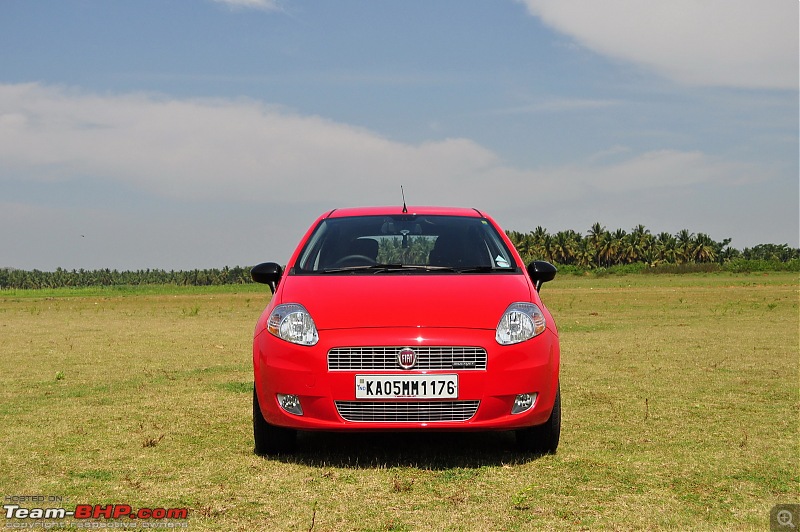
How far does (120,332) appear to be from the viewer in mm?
19062

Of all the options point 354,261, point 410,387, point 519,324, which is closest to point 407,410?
point 410,387

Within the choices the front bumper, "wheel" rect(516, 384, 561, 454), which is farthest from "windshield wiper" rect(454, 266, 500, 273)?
"wheel" rect(516, 384, 561, 454)

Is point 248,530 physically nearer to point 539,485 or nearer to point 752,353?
point 539,485

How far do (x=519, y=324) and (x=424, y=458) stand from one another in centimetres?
113

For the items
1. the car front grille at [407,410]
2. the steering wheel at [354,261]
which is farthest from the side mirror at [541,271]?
the car front grille at [407,410]

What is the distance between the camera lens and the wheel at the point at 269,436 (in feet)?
18.9

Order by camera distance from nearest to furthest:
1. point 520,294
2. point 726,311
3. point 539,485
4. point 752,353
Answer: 1. point 539,485
2. point 520,294
3. point 752,353
4. point 726,311

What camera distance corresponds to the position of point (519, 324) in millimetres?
5469

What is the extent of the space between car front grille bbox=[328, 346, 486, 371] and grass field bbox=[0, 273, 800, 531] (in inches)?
26.1

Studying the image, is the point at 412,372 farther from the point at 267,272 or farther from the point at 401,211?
the point at 401,211

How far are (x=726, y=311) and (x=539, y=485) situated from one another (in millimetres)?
21062

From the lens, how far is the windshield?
6.32 m

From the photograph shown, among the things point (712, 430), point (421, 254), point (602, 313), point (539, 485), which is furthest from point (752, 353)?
point (602, 313)

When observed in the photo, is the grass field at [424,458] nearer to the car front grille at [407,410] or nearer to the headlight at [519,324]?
the car front grille at [407,410]
